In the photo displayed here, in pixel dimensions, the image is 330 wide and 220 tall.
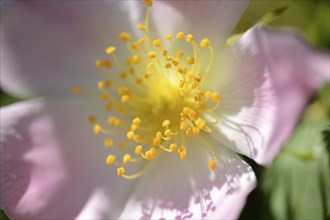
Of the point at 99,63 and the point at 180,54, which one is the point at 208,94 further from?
the point at 99,63

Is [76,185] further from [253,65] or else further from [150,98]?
[253,65]

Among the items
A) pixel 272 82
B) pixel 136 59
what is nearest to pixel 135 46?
pixel 136 59

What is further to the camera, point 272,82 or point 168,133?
point 168,133

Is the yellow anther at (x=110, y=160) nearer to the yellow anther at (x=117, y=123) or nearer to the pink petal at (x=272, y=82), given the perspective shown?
the yellow anther at (x=117, y=123)

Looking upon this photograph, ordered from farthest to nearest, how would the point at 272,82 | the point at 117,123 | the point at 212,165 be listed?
the point at 117,123 → the point at 212,165 → the point at 272,82

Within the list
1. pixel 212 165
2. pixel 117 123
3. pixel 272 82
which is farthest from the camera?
pixel 117 123

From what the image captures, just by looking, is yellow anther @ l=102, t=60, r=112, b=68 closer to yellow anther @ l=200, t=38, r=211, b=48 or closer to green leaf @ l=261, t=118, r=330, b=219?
yellow anther @ l=200, t=38, r=211, b=48

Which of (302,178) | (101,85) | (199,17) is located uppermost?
(199,17)

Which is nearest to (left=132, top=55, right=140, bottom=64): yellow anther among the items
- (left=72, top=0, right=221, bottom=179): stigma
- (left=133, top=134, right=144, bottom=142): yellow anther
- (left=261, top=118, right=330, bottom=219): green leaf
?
(left=72, top=0, right=221, bottom=179): stigma
